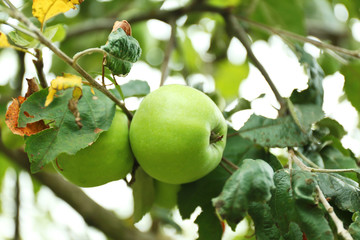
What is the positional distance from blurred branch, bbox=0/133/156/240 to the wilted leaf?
1.87ft

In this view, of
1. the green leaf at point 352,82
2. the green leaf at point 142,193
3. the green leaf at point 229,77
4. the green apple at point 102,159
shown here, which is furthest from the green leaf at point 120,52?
the green leaf at point 229,77

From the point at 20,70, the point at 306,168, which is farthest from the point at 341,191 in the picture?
the point at 20,70

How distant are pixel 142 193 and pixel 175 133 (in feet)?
0.78

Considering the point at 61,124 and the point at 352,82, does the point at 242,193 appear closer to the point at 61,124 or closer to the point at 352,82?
the point at 61,124

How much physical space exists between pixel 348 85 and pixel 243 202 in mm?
634

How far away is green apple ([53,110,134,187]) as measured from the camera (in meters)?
0.70

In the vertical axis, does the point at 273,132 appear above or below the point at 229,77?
above

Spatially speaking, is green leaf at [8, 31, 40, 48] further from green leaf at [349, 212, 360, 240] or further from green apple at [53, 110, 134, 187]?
green leaf at [349, 212, 360, 240]

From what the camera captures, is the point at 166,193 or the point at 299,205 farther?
the point at 166,193

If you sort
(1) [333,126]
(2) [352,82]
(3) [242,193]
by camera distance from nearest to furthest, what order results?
(3) [242,193]
(1) [333,126]
(2) [352,82]

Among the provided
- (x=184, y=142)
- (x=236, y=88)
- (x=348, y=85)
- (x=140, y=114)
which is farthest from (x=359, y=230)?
(x=236, y=88)

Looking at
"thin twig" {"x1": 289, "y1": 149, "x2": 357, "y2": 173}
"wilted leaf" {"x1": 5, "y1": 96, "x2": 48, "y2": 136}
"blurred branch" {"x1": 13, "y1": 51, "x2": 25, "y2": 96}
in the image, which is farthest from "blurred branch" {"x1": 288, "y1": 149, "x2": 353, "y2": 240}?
"blurred branch" {"x1": 13, "y1": 51, "x2": 25, "y2": 96}

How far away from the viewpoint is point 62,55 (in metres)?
0.58

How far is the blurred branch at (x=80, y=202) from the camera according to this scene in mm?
1216
